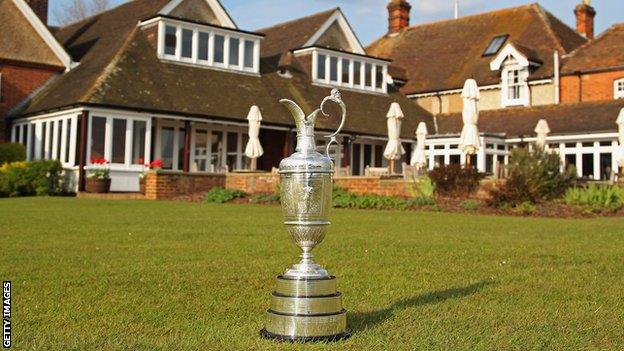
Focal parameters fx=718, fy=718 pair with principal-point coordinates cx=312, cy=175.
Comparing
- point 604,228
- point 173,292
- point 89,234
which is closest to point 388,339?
point 173,292

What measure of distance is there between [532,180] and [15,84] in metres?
21.0

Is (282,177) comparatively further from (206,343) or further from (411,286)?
(411,286)

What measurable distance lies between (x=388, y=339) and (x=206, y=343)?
104 centimetres

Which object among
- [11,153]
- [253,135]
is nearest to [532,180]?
[253,135]

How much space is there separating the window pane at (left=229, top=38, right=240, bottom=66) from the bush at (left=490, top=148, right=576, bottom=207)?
15255 millimetres

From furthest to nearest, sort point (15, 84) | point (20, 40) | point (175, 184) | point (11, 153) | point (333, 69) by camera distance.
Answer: point (333, 69) < point (20, 40) < point (15, 84) < point (11, 153) < point (175, 184)

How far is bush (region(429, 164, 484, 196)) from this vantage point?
64.0ft

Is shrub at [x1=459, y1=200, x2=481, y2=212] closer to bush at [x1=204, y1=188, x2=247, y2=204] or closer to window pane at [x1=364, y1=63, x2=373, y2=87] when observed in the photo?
bush at [x1=204, y1=188, x2=247, y2=204]

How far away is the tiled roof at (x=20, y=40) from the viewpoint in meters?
28.9

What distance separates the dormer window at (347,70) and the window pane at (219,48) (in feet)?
15.5

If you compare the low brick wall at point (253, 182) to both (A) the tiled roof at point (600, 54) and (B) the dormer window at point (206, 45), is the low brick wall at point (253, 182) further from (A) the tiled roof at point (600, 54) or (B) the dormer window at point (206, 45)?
(A) the tiled roof at point (600, 54)

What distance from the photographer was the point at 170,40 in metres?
28.5

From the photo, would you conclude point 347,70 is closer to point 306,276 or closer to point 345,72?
point 345,72


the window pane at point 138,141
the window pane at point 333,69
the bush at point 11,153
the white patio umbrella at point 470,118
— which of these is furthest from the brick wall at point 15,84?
the white patio umbrella at point 470,118
